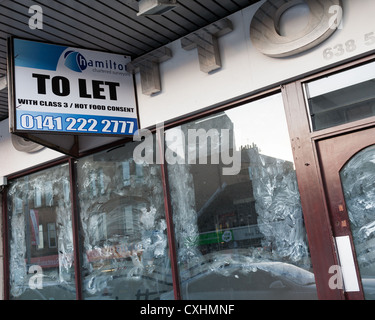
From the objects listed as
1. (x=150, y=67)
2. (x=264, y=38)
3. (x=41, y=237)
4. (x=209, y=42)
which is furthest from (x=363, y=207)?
(x=41, y=237)

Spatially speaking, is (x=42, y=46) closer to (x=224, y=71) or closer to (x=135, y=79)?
(x=135, y=79)

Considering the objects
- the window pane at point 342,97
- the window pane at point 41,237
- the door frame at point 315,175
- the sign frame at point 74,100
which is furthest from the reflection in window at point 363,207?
the window pane at point 41,237

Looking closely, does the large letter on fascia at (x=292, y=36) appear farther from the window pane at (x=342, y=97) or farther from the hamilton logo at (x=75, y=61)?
the hamilton logo at (x=75, y=61)

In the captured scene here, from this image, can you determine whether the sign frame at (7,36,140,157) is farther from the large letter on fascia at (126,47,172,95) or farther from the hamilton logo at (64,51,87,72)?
the large letter on fascia at (126,47,172,95)

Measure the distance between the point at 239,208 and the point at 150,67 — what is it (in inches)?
73.3

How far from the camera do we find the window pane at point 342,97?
3.44 metres

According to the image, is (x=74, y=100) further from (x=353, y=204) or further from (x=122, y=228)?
(x=353, y=204)

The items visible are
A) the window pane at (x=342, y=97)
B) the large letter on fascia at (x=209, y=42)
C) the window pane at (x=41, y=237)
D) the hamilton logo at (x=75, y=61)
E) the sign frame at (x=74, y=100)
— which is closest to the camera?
the window pane at (x=342, y=97)

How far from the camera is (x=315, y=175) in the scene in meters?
3.60

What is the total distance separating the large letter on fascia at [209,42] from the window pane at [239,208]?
52cm

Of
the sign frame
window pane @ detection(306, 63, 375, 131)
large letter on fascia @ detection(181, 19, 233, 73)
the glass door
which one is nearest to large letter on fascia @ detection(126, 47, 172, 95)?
the sign frame

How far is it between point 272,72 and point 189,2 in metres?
1.02

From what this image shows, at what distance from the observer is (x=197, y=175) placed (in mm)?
4371

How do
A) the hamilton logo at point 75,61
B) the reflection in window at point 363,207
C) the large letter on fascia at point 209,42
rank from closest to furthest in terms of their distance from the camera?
the reflection in window at point 363,207
the large letter on fascia at point 209,42
the hamilton logo at point 75,61
